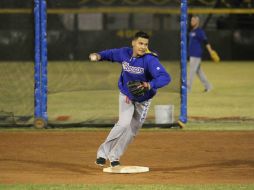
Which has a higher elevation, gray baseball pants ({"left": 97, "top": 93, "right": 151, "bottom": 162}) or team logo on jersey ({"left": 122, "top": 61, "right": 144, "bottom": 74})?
team logo on jersey ({"left": 122, "top": 61, "right": 144, "bottom": 74})

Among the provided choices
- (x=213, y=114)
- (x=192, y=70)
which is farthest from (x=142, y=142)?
(x=192, y=70)

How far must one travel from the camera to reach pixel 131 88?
36.2 ft

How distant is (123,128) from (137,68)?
863mm

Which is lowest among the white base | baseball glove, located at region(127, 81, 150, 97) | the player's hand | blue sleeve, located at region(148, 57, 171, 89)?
the white base

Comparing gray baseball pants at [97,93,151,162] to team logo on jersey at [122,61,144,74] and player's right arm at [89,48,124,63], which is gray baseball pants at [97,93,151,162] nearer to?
team logo on jersey at [122,61,144,74]

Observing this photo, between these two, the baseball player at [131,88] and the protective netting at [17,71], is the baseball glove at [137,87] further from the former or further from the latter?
the protective netting at [17,71]

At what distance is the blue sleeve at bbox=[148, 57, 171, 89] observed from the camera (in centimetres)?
1093

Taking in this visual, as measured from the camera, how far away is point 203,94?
79.3 feet

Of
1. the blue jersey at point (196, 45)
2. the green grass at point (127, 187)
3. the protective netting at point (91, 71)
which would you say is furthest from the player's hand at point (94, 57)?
the blue jersey at point (196, 45)

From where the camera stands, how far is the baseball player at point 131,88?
11.2 meters

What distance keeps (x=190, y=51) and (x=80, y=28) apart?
3785 mm

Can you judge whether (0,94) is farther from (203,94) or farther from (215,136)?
(203,94)

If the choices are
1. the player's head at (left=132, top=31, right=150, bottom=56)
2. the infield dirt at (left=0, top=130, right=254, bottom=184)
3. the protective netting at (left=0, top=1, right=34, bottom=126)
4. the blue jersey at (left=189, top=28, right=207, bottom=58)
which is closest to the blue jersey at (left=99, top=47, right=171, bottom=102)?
the player's head at (left=132, top=31, right=150, bottom=56)

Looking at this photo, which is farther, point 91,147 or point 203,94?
point 203,94
